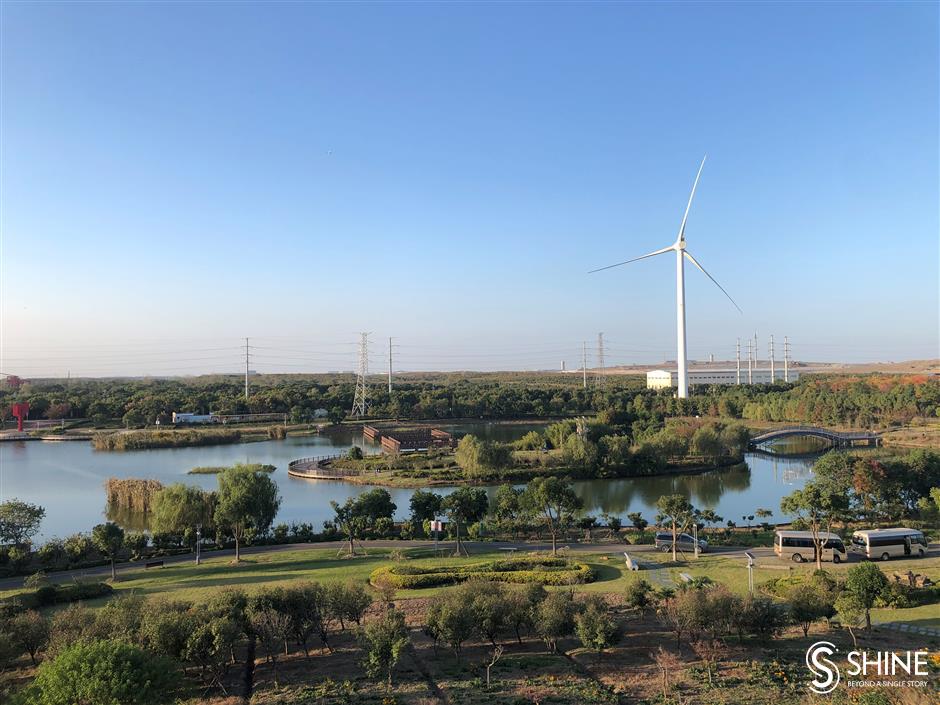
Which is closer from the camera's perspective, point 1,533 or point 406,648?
point 406,648

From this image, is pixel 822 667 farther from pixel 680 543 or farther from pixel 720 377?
pixel 720 377

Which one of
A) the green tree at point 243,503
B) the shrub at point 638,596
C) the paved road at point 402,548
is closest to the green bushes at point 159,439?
the green tree at point 243,503

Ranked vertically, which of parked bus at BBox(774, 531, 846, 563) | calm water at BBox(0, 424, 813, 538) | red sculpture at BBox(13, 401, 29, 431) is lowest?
calm water at BBox(0, 424, 813, 538)

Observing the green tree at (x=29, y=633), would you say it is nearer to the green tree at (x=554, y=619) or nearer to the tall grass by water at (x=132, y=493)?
the green tree at (x=554, y=619)

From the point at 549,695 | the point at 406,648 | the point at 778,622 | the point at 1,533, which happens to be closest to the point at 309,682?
the point at 406,648

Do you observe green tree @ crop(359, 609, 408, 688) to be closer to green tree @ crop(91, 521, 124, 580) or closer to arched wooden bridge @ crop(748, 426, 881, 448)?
green tree @ crop(91, 521, 124, 580)

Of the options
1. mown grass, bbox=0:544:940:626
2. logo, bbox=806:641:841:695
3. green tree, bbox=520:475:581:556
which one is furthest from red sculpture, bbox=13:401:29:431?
logo, bbox=806:641:841:695

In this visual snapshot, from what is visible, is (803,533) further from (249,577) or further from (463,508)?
(249,577)
